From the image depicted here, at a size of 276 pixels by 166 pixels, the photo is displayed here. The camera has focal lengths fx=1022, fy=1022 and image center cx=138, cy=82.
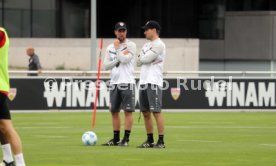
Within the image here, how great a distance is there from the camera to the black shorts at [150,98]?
16.8 meters

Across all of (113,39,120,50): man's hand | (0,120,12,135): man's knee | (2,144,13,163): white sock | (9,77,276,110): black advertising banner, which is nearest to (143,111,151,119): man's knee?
(113,39,120,50): man's hand

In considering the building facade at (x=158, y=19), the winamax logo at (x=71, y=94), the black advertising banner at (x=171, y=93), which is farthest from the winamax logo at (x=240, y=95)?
the building facade at (x=158, y=19)

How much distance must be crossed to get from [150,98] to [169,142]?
5.81ft

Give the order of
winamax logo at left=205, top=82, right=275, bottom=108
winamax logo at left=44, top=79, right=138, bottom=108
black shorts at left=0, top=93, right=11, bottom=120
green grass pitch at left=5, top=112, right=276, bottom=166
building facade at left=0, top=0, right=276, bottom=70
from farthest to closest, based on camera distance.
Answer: building facade at left=0, top=0, right=276, bottom=70 < winamax logo at left=205, top=82, right=275, bottom=108 < winamax logo at left=44, top=79, right=138, bottom=108 < green grass pitch at left=5, top=112, right=276, bottom=166 < black shorts at left=0, top=93, right=11, bottom=120

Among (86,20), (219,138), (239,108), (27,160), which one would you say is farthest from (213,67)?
(27,160)

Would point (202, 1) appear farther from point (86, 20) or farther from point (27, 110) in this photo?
point (27, 110)

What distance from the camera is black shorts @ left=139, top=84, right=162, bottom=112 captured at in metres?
16.8

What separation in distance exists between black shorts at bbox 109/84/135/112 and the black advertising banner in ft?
41.2

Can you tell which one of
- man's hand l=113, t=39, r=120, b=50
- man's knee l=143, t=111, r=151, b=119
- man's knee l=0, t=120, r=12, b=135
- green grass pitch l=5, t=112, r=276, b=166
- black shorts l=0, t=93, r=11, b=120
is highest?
man's hand l=113, t=39, r=120, b=50

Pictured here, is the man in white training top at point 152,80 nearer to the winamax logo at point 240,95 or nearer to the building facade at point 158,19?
the winamax logo at point 240,95

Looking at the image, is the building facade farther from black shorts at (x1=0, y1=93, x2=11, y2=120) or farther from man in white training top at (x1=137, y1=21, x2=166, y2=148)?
black shorts at (x1=0, y1=93, x2=11, y2=120)

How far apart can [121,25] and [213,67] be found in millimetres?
33087

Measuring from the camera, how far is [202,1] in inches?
1993

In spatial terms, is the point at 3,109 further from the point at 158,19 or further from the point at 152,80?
the point at 158,19
